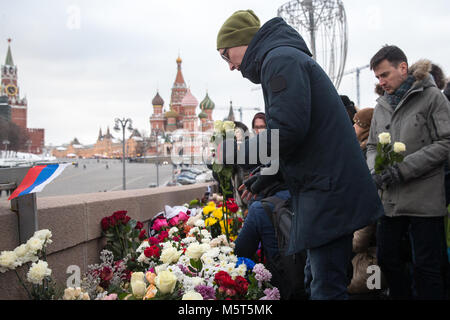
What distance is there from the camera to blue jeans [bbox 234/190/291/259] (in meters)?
2.49

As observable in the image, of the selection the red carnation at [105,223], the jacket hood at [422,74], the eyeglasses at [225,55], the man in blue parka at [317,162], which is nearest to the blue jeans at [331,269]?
the man in blue parka at [317,162]

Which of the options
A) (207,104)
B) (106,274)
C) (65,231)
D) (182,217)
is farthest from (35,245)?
(207,104)

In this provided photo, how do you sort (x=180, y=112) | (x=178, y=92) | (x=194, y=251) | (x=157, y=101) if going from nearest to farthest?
(x=194, y=251)
(x=180, y=112)
(x=178, y=92)
(x=157, y=101)

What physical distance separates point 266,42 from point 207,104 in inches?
3747

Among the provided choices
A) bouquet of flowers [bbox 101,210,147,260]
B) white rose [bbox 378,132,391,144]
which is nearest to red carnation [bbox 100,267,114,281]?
bouquet of flowers [bbox 101,210,147,260]

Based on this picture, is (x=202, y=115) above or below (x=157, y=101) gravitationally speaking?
below

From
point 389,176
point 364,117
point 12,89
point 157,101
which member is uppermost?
point 12,89

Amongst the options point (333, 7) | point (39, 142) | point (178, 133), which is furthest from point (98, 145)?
point (333, 7)

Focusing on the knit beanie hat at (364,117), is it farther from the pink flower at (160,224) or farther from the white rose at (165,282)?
the white rose at (165,282)

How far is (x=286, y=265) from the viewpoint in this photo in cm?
234

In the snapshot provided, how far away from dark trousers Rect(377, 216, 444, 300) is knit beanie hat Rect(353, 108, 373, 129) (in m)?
1.14

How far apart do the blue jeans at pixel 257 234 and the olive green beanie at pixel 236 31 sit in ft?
3.36

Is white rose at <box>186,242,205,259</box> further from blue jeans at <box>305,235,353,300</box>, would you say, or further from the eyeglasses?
the eyeglasses

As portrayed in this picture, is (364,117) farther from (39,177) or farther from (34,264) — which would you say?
(34,264)
